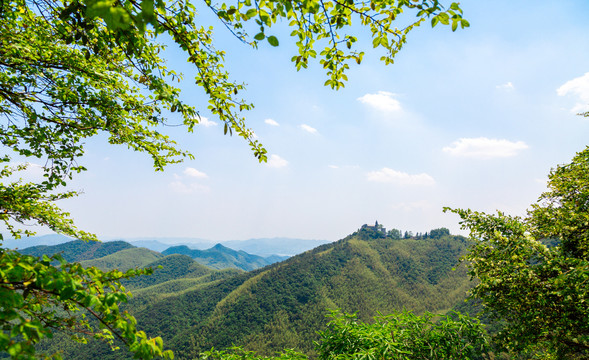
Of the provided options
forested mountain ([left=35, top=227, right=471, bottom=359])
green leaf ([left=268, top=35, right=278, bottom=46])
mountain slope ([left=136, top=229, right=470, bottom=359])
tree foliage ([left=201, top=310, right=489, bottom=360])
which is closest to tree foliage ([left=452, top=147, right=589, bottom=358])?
tree foliage ([left=201, top=310, right=489, bottom=360])

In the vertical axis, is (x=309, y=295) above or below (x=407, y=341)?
below

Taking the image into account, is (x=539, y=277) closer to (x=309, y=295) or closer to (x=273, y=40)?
(x=273, y=40)

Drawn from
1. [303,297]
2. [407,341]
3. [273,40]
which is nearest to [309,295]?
[303,297]

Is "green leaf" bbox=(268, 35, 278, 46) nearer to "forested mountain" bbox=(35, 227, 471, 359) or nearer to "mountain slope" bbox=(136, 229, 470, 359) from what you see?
"mountain slope" bbox=(136, 229, 470, 359)

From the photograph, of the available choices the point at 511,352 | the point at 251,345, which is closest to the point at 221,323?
the point at 251,345

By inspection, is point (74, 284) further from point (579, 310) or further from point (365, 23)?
point (579, 310)

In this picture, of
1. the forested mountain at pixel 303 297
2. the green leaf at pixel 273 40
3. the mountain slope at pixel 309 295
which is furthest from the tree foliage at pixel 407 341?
the forested mountain at pixel 303 297

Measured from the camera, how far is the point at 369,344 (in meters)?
4.75

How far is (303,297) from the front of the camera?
11056 centimetres

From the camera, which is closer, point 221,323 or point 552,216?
point 552,216

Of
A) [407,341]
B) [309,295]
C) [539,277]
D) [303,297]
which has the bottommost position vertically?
[303,297]

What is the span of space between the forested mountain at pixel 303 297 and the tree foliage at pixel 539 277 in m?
86.4

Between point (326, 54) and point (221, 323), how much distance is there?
113m

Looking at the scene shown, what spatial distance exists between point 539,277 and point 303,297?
118 meters
